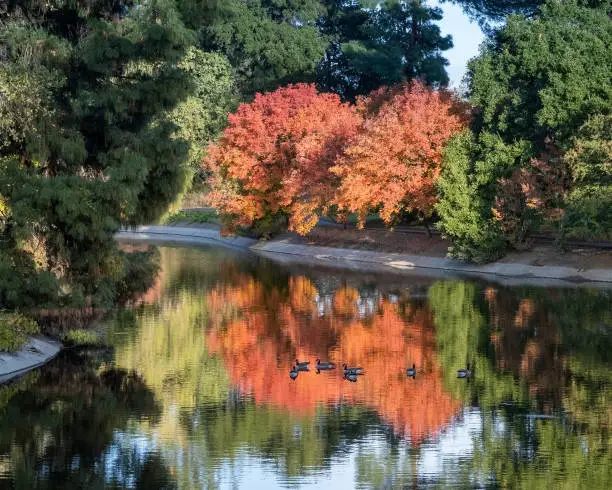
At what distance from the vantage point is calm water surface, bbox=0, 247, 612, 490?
22656 mm

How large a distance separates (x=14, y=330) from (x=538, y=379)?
45.7 feet

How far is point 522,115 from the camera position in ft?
200

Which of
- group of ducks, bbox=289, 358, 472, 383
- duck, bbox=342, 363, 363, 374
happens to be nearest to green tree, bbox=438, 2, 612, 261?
group of ducks, bbox=289, 358, 472, 383

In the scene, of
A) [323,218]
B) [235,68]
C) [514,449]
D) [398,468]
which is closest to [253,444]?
[398,468]

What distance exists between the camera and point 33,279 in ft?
111

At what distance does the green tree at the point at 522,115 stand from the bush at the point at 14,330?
31.3m

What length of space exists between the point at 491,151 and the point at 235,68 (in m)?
52.0

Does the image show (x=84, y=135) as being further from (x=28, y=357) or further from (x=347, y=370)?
(x=347, y=370)

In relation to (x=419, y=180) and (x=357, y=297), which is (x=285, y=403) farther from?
(x=419, y=180)

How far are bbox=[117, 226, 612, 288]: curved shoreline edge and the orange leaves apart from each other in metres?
1.95

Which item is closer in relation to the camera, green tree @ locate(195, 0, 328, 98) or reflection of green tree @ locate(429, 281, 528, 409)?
reflection of green tree @ locate(429, 281, 528, 409)

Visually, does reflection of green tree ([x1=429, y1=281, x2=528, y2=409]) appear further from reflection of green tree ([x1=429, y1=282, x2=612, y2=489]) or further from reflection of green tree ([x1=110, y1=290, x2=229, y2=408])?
reflection of green tree ([x1=110, y1=290, x2=229, y2=408])

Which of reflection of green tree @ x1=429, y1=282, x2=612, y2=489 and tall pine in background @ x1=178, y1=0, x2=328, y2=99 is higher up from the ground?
tall pine in background @ x1=178, y1=0, x2=328, y2=99

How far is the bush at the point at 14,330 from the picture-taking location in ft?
106
